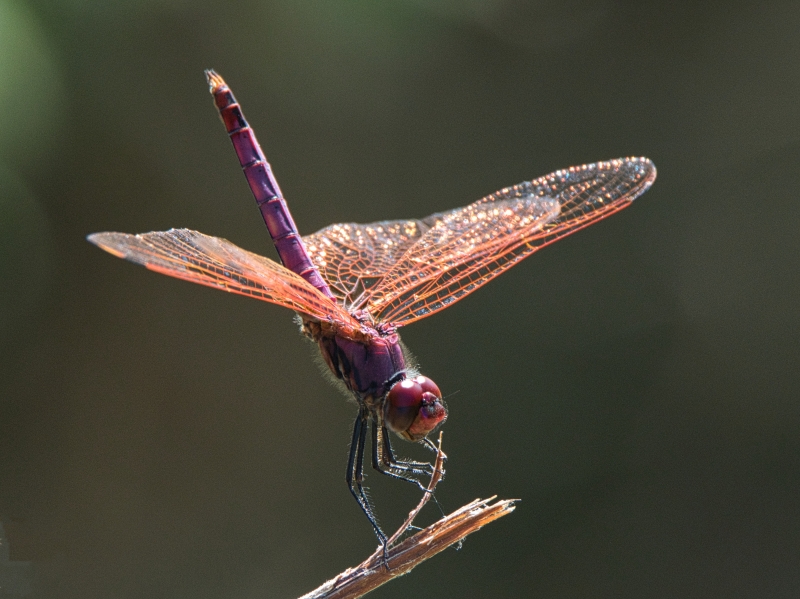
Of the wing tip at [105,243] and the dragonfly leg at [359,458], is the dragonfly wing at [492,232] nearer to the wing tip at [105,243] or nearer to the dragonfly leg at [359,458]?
the dragonfly leg at [359,458]

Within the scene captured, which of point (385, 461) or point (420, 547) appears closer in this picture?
point (420, 547)

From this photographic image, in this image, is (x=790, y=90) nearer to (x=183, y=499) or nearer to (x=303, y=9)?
(x=303, y=9)

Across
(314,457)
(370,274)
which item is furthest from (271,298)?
(314,457)

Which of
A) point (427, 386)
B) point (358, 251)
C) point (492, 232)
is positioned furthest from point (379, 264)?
point (427, 386)

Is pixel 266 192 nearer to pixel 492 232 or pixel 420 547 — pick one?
pixel 492 232

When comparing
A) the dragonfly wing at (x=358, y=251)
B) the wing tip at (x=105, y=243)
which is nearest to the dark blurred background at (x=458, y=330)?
the dragonfly wing at (x=358, y=251)

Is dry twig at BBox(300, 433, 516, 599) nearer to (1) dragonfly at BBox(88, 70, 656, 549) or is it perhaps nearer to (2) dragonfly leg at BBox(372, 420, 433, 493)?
(1) dragonfly at BBox(88, 70, 656, 549)

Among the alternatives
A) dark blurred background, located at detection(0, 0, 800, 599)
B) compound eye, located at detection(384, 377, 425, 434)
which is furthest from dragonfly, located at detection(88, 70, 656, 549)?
dark blurred background, located at detection(0, 0, 800, 599)
